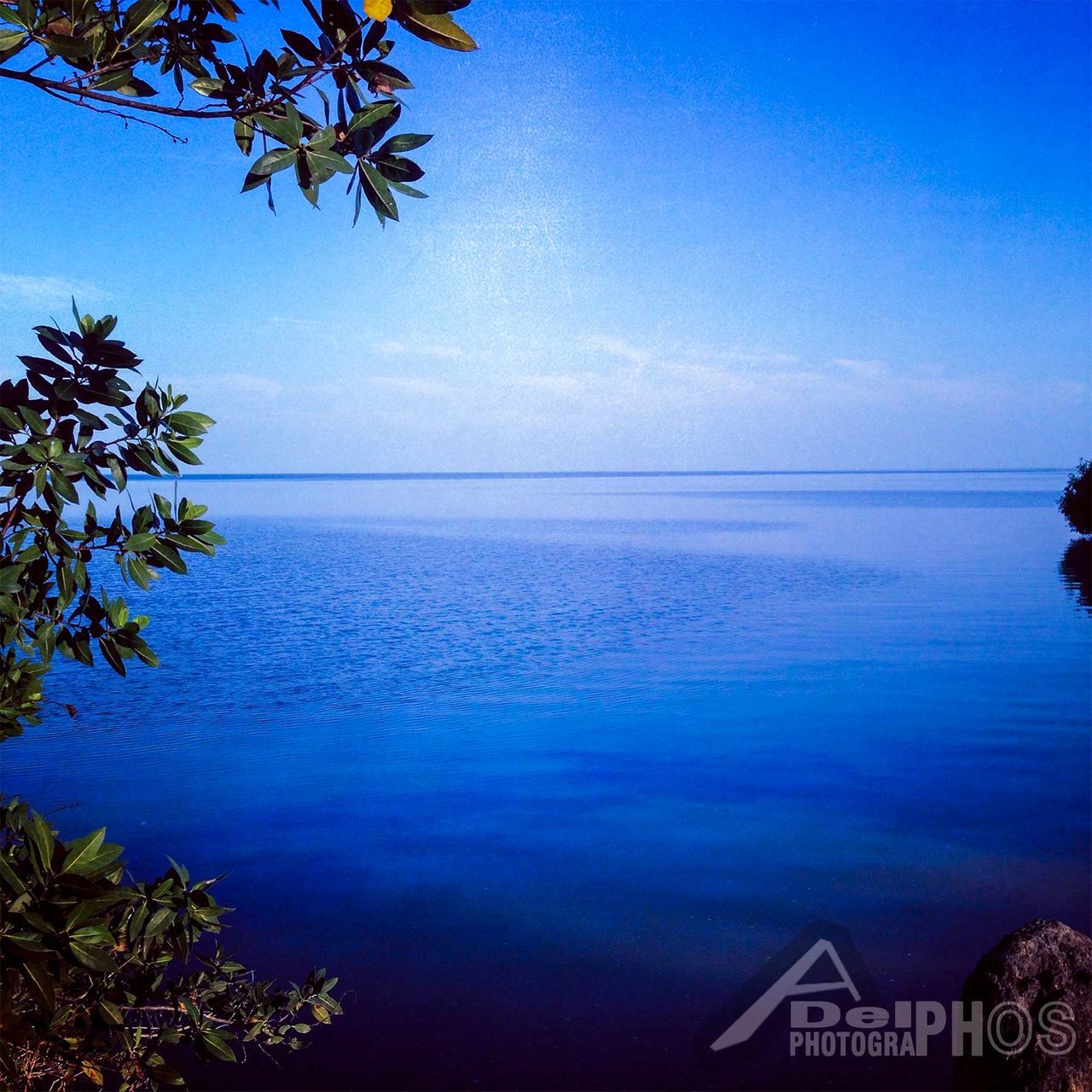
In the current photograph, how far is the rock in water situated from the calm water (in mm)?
751

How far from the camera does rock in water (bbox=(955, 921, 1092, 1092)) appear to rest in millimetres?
2533

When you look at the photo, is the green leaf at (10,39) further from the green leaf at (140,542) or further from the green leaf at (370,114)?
the green leaf at (140,542)

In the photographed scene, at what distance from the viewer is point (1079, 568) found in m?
16.5

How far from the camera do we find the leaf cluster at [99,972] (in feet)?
4.72

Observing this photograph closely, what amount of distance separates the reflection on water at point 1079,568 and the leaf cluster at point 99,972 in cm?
1275

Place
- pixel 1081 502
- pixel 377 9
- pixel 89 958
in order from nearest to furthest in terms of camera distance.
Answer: pixel 377 9 < pixel 89 958 < pixel 1081 502

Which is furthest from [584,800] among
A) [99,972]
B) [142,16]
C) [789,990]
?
[142,16]

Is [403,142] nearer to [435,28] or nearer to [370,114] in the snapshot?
[370,114]

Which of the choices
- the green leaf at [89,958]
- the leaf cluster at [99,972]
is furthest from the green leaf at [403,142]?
the green leaf at [89,958]

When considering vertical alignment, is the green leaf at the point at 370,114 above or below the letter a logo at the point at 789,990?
above

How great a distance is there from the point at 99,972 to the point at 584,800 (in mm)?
4344

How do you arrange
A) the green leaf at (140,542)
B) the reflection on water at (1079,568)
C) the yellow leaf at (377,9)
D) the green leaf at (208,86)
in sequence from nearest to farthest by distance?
the yellow leaf at (377,9) < the green leaf at (208,86) < the green leaf at (140,542) < the reflection on water at (1079,568)

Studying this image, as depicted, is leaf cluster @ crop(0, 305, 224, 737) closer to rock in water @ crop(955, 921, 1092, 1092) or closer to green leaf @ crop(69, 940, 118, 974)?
green leaf @ crop(69, 940, 118, 974)

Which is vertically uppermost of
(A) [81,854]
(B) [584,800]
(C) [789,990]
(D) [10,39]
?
(D) [10,39]
